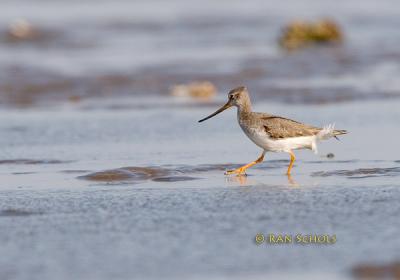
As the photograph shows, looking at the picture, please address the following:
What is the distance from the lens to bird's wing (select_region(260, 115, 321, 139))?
32.7 ft

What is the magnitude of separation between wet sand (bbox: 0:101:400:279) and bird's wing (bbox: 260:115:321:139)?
410 mm

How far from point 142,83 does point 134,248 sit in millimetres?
10712

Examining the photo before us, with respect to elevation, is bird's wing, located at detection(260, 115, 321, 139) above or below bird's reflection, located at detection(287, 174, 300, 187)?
above

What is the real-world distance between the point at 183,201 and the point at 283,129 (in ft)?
6.33

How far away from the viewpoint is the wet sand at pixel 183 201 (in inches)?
262

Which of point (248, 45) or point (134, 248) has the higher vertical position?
point (248, 45)

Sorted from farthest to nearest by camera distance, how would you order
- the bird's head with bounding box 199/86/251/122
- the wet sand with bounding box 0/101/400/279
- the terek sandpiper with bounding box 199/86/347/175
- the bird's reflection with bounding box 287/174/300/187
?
the bird's head with bounding box 199/86/251/122
the terek sandpiper with bounding box 199/86/347/175
the bird's reflection with bounding box 287/174/300/187
the wet sand with bounding box 0/101/400/279

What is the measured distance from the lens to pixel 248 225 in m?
7.59

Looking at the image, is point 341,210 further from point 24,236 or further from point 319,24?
point 319,24

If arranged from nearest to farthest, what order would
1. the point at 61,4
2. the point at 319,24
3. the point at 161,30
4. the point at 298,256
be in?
the point at 298,256, the point at 319,24, the point at 161,30, the point at 61,4

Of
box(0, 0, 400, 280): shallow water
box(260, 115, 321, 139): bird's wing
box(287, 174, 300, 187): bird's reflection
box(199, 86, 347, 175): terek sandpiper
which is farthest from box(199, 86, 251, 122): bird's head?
box(287, 174, 300, 187): bird's reflection

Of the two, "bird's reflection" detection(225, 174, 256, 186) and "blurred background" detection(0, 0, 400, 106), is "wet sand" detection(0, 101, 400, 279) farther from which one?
"blurred background" detection(0, 0, 400, 106)

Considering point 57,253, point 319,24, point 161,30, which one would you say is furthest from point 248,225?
point 161,30

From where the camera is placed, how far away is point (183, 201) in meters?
8.52
